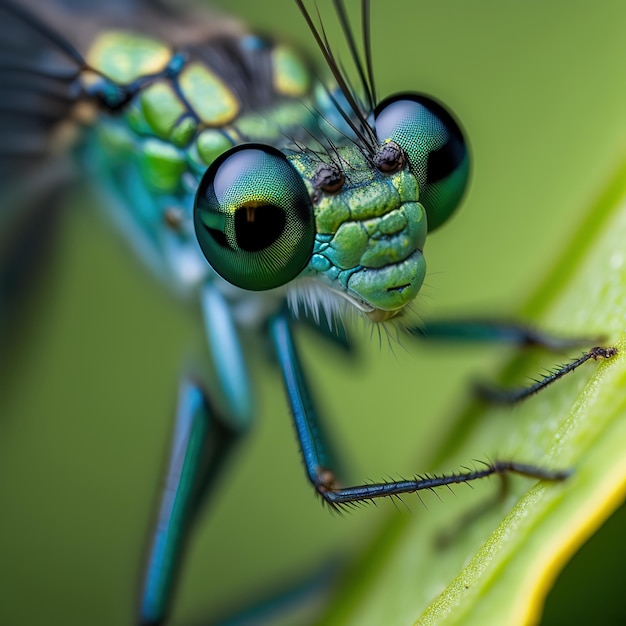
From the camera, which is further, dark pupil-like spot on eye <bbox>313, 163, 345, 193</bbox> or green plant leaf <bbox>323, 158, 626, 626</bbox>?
dark pupil-like spot on eye <bbox>313, 163, 345, 193</bbox>

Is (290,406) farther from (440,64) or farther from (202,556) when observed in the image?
(440,64)

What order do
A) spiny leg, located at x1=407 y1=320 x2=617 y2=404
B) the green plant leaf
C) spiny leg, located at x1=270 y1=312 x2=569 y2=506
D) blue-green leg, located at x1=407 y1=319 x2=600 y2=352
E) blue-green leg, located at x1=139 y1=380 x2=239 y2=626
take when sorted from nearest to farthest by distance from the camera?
the green plant leaf < spiny leg, located at x1=270 y1=312 x2=569 y2=506 < spiny leg, located at x1=407 y1=320 x2=617 y2=404 < blue-green leg, located at x1=407 y1=319 x2=600 y2=352 < blue-green leg, located at x1=139 y1=380 x2=239 y2=626

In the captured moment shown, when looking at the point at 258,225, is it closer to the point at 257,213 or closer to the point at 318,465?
→ the point at 257,213

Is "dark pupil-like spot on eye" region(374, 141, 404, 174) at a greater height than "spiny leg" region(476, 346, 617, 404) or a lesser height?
greater

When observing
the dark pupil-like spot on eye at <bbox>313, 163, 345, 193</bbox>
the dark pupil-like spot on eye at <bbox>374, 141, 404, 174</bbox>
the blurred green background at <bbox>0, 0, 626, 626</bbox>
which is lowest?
the blurred green background at <bbox>0, 0, 626, 626</bbox>

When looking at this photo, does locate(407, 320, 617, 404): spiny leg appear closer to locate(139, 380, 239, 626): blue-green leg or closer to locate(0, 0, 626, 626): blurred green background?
locate(0, 0, 626, 626): blurred green background

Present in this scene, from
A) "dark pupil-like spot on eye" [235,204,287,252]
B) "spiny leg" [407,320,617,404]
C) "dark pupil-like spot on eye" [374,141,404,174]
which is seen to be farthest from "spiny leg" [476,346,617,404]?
"dark pupil-like spot on eye" [235,204,287,252]
